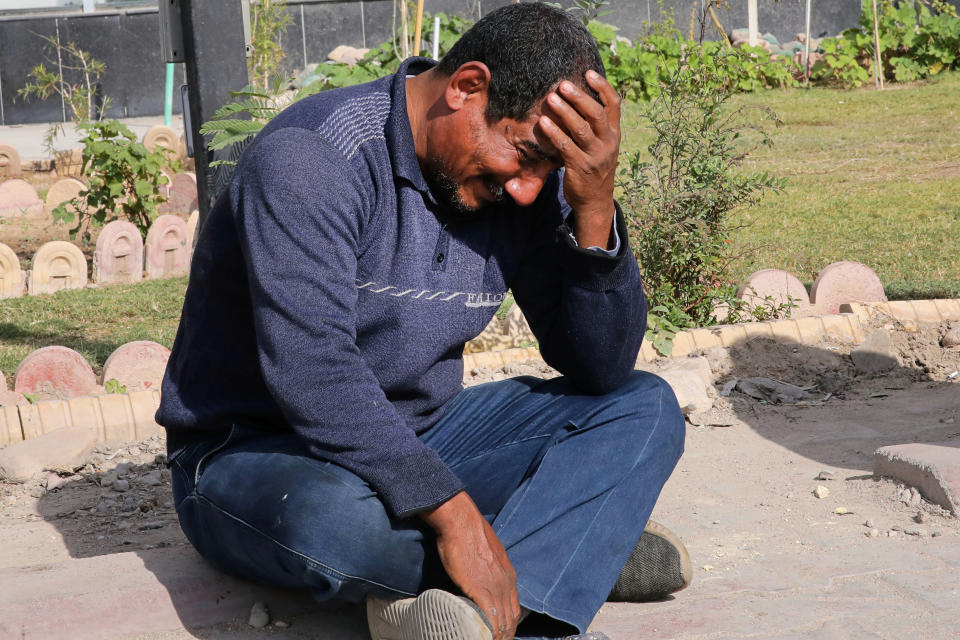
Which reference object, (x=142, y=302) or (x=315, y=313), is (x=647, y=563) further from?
(x=142, y=302)

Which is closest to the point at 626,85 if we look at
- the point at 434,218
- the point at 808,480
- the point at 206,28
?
the point at 206,28

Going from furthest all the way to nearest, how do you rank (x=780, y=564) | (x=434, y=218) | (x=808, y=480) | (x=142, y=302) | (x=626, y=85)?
(x=626, y=85)
(x=142, y=302)
(x=808, y=480)
(x=780, y=564)
(x=434, y=218)

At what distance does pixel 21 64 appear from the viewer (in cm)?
1391

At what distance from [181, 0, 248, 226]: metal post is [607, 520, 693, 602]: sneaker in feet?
7.86

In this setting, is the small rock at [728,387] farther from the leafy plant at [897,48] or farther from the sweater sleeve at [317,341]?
the leafy plant at [897,48]

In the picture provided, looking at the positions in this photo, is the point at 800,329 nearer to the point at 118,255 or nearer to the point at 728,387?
the point at 728,387

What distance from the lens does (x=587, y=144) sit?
221cm

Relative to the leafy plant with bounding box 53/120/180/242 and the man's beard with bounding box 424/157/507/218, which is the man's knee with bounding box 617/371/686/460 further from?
the leafy plant with bounding box 53/120/180/242

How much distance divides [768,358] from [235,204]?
291cm

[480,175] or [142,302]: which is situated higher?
[480,175]

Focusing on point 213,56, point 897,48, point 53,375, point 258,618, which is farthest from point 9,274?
point 897,48

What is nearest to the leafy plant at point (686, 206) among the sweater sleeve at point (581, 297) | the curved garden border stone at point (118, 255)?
the sweater sleeve at point (581, 297)

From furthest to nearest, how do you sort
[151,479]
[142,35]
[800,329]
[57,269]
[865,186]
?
[142,35]
[865,186]
[57,269]
[800,329]
[151,479]

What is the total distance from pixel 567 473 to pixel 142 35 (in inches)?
543
